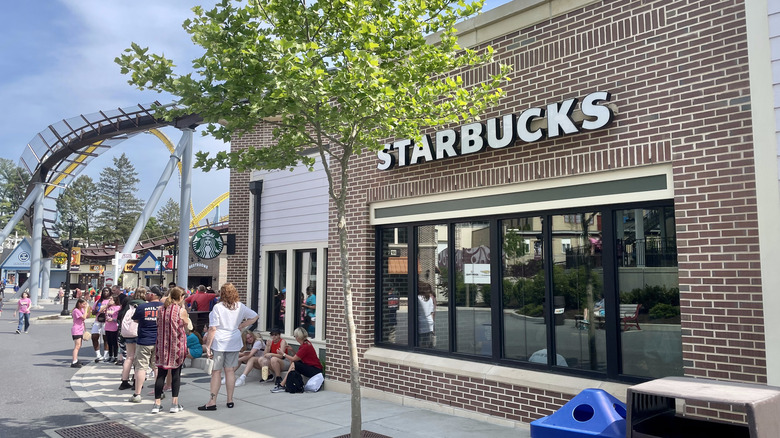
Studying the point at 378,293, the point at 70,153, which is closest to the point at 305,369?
the point at 378,293

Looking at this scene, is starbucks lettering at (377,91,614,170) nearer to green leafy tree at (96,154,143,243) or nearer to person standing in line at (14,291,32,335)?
person standing in line at (14,291,32,335)

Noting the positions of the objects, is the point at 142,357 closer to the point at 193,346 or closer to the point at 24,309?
the point at 193,346

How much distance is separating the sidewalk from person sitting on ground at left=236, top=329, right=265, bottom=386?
352mm

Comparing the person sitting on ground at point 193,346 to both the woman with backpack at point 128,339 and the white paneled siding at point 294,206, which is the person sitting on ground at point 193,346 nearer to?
the woman with backpack at point 128,339

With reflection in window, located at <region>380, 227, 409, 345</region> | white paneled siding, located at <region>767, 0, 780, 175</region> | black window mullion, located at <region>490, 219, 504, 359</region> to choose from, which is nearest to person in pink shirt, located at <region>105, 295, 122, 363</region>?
reflection in window, located at <region>380, 227, 409, 345</region>

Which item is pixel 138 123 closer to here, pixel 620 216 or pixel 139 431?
pixel 139 431

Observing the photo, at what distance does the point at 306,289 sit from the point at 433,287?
425 centimetres

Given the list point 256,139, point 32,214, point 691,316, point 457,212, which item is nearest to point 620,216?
point 691,316

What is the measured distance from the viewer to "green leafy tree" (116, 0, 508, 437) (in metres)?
5.50

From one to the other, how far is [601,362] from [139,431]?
576 centimetres

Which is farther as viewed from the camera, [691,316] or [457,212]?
[457,212]

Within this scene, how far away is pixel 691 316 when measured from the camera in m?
5.41

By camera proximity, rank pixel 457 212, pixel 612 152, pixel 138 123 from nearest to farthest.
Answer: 1. pixel 612 152
2. pixel 457 212
3. pixel 138 123

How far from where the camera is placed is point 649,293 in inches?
237
